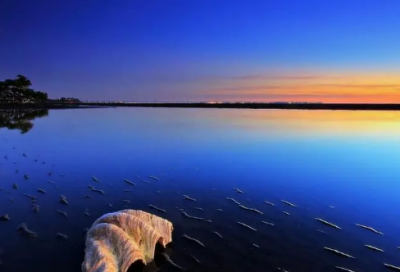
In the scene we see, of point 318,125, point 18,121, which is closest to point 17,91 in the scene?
point 18,121

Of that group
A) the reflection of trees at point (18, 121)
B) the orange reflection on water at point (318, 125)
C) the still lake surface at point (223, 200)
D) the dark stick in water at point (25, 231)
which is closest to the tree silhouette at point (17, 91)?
the reflection of trees at point (18, 121)

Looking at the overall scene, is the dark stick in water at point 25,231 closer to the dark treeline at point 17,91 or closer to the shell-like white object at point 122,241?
the shell-like white object at point 122,241

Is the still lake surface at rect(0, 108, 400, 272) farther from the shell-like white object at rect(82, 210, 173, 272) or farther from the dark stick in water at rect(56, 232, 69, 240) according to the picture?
the shell-like white object at rect(82, 210, 173, 272)

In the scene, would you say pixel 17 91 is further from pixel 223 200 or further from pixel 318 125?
pixel 223 200

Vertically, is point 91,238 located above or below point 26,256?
above

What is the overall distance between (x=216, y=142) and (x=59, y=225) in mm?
23141

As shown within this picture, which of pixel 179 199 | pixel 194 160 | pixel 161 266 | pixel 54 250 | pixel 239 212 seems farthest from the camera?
pixel 194 160

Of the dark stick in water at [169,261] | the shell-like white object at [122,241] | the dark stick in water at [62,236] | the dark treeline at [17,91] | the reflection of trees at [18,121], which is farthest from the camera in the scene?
the dark treeline at [17,91]

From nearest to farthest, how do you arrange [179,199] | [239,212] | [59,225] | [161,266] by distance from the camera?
[161,266] → [59,225] → [239,212] → [179,199]

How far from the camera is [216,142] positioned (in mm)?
32969

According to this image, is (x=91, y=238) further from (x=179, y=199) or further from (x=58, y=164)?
(x=58, y=164)

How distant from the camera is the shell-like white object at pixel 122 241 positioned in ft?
25.1

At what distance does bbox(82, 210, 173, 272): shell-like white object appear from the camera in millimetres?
7645

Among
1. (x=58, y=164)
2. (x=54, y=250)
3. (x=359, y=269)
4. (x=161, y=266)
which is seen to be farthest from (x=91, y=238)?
(x=58, y=164)
